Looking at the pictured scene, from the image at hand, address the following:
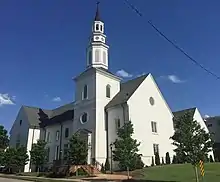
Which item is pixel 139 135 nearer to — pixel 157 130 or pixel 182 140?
pixel 157 130

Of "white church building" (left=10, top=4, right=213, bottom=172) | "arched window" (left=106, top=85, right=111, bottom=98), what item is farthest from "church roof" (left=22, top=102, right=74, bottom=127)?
"arched window" (left=106, top=85, right=111, bottom=98)

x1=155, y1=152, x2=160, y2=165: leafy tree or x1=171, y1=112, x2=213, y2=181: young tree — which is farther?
x1=155, y1=152, x2=160, y2=165: leafy tree

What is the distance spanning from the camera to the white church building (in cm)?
3497

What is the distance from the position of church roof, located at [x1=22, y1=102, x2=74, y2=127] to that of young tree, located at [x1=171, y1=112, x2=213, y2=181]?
28182 mm

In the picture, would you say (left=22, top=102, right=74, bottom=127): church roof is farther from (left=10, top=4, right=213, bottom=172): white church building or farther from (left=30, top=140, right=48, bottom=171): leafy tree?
(left=30, top=140, right=48, bottom=171): leafy tree

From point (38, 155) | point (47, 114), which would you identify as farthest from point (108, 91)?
point (47, 114)

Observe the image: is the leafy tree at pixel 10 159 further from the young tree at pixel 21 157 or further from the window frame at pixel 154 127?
the window frame at pixel 154 127

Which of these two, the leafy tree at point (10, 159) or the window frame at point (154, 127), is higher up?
the window frame at point (154, 127)

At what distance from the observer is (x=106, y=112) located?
37.5 metres

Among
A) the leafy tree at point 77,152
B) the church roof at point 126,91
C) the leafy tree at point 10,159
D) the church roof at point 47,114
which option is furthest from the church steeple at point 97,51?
the leafy tree at point 10,159

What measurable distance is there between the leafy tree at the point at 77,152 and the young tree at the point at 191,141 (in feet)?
51.3

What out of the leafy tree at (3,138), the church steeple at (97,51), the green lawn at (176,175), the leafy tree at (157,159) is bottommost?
the green lawn at (176,175)

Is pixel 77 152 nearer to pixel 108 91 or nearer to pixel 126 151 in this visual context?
pixel 126 151

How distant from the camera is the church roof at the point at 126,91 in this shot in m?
36.3
